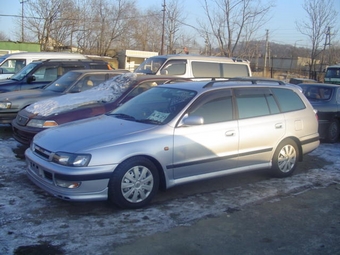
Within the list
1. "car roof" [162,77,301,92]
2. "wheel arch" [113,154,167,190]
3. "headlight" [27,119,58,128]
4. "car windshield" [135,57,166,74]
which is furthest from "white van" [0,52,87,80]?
"wheel arch" [113,154,167,190]

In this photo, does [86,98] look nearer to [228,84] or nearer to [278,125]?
[228,84]

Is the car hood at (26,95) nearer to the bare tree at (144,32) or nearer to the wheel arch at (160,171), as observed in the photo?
the wheel arch at (160,171)

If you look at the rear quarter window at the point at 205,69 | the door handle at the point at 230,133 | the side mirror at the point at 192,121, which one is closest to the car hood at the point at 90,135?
the side mirror at the point at 192,121

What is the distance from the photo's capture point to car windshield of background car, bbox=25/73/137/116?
7141 mm

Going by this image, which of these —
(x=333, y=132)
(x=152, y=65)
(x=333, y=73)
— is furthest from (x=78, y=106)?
(x=333, y=73)

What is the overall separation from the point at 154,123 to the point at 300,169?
3218mm

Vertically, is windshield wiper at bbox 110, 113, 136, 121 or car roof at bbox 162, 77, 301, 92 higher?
car roof at bbox 162, 77, 301, 92

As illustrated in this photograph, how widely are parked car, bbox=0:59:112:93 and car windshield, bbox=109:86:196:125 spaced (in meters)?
5.68

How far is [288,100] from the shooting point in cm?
655

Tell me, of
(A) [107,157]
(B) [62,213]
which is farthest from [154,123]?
(B) [62,213]

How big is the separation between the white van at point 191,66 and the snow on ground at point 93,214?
5849mm

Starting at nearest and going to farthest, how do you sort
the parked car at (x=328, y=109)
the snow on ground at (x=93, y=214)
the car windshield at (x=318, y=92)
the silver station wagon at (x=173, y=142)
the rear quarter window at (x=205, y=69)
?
the snow on ground at (x=93, y=214) → the silver station wagon at (x=173, y=142) → the parked car at (x=328, y=109) → the car windshield at (x=318, y=92) → the rear quarter window at (x=205, y=69)

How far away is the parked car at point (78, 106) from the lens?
682 cm

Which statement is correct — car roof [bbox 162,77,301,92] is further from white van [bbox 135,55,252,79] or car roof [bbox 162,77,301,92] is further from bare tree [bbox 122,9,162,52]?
bare tree [bbox 122,9,162,52]
